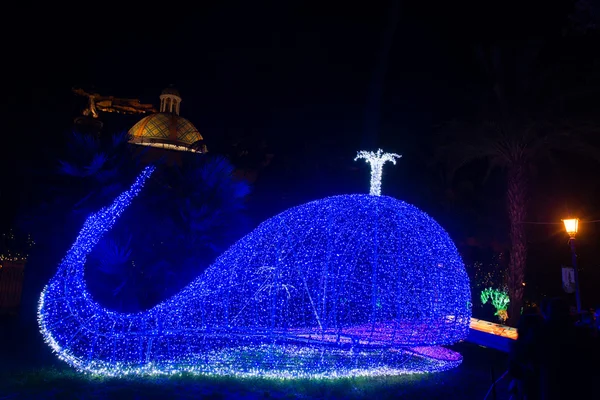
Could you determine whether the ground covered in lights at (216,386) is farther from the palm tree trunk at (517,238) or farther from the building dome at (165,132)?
the building dome at (165,132)

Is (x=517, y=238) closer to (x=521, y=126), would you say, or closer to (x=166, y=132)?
(x=521, y=126)

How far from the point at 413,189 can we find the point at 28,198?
1457 centimetres

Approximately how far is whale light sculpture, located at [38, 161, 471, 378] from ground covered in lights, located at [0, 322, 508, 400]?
30 cm

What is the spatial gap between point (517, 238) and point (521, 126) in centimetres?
346

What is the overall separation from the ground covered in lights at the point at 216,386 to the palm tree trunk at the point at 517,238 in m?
6.41

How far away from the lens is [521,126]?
14.3m

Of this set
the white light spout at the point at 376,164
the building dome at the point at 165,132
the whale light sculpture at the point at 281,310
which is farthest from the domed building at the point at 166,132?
the whale light sculpture at the point at 281,310

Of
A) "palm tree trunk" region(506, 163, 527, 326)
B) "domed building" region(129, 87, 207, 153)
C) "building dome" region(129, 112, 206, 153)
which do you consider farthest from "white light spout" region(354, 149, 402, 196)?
"building dome" region(129, 112, 206, 153)

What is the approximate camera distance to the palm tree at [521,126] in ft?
45.6

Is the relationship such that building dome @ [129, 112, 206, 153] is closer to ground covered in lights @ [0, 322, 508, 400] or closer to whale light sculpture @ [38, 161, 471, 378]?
whale light sculpture @ [38, 161, 471, 378]

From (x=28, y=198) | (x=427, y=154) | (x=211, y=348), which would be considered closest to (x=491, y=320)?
(x=427, y=154)

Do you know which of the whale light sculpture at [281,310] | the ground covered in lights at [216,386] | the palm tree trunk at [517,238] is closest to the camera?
the ground covered in lights at [216,386]

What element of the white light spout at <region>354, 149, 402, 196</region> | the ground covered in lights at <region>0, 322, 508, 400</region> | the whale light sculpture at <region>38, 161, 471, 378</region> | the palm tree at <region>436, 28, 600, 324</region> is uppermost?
the palm tree at <region>436, 28, 600, 324</region>

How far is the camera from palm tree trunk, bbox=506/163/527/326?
13.8 meters
